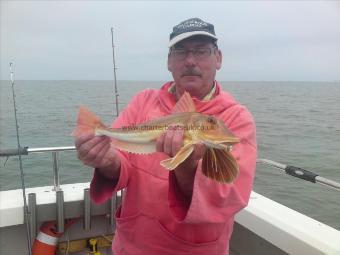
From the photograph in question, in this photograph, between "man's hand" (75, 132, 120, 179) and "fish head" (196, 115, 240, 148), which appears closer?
"fish head" (196, 115, 240, 148)

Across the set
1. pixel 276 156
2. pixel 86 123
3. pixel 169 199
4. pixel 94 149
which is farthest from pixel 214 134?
pixel 276 156

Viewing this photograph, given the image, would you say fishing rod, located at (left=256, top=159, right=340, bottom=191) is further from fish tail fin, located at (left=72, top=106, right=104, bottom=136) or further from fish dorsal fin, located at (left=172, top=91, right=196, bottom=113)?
fish tail fin, located at (left=72, top=106, right=104, bottom=136)

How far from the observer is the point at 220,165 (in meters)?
2.00

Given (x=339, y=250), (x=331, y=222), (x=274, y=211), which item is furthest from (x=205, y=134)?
(x=331, y=222)

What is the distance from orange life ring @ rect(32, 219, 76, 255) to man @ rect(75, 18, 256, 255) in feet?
5.10

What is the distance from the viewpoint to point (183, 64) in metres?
2.76

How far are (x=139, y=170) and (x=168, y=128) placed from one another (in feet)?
2.09

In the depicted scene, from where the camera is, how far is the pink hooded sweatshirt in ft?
7.29

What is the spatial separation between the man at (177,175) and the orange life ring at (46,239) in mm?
1556

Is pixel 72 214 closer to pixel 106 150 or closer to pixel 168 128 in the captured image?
pixel 106 150

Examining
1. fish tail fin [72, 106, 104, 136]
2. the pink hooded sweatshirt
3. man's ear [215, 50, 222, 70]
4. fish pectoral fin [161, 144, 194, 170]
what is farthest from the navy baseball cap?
fish pectoral fin [161, 144, 194, 170]

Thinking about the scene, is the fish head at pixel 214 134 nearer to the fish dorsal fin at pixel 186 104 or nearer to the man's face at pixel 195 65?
the fish dorsal fin at pixel 186 104

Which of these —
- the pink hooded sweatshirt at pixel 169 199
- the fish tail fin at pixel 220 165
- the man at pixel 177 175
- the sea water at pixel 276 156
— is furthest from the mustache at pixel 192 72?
the sea water at pixel 276 156

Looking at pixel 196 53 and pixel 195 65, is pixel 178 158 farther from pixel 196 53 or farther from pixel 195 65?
pixel 196 53
